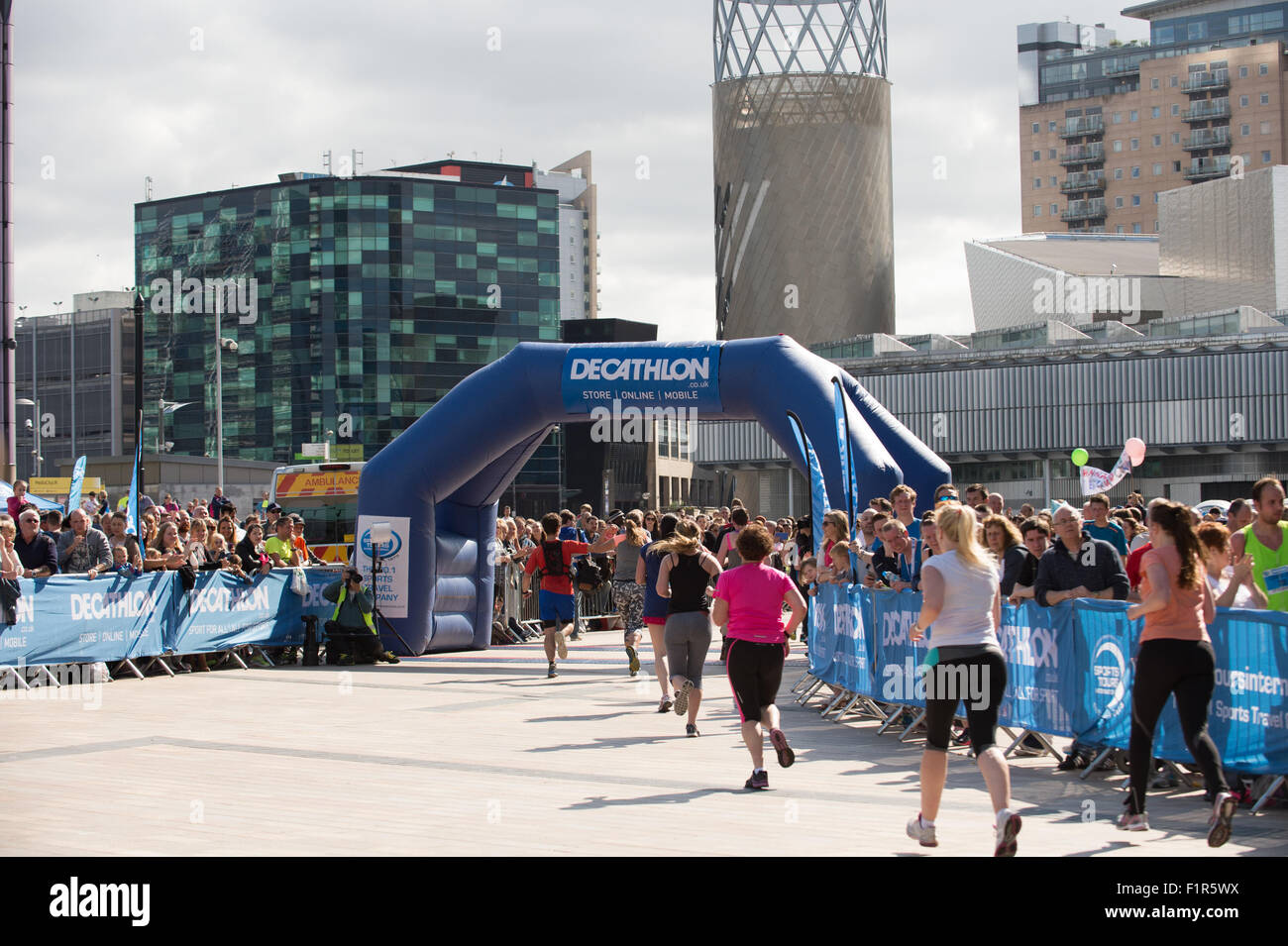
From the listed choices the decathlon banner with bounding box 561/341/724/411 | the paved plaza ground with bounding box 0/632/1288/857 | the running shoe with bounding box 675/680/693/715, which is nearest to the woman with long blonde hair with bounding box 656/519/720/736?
the running shoe with bounding box 675/680/693/715

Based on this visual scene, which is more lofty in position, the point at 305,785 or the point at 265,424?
the point at 265,424

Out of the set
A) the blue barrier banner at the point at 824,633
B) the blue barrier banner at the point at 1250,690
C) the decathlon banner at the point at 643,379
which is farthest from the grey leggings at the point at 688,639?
the decathlon banner at the point at 643,379

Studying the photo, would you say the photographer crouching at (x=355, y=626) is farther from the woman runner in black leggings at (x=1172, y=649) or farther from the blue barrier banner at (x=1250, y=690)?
the woman runner in black leggings at (x=1172, y=649)

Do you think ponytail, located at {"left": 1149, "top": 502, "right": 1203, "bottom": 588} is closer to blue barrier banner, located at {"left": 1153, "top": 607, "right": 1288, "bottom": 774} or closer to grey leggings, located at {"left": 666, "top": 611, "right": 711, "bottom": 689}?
blue barrier banner, located at {"left": 1153, "top": 607, "right": 1288, "bottom": 774}

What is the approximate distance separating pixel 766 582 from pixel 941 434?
7520 cm

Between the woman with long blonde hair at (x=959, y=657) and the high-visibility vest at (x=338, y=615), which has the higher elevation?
the woman with long blonde hair at (x=959, y=657)

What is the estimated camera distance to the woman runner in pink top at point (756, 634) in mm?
9391

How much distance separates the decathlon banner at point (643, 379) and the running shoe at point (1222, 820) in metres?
12.0

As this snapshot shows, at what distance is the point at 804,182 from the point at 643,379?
93607mm

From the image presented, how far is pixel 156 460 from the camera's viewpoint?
58.8 m

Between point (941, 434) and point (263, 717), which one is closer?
point (263, 717)

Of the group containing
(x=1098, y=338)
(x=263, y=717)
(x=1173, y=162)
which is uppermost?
(x=1173, y=162)

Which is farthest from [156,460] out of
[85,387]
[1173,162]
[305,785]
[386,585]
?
[1173,162]
